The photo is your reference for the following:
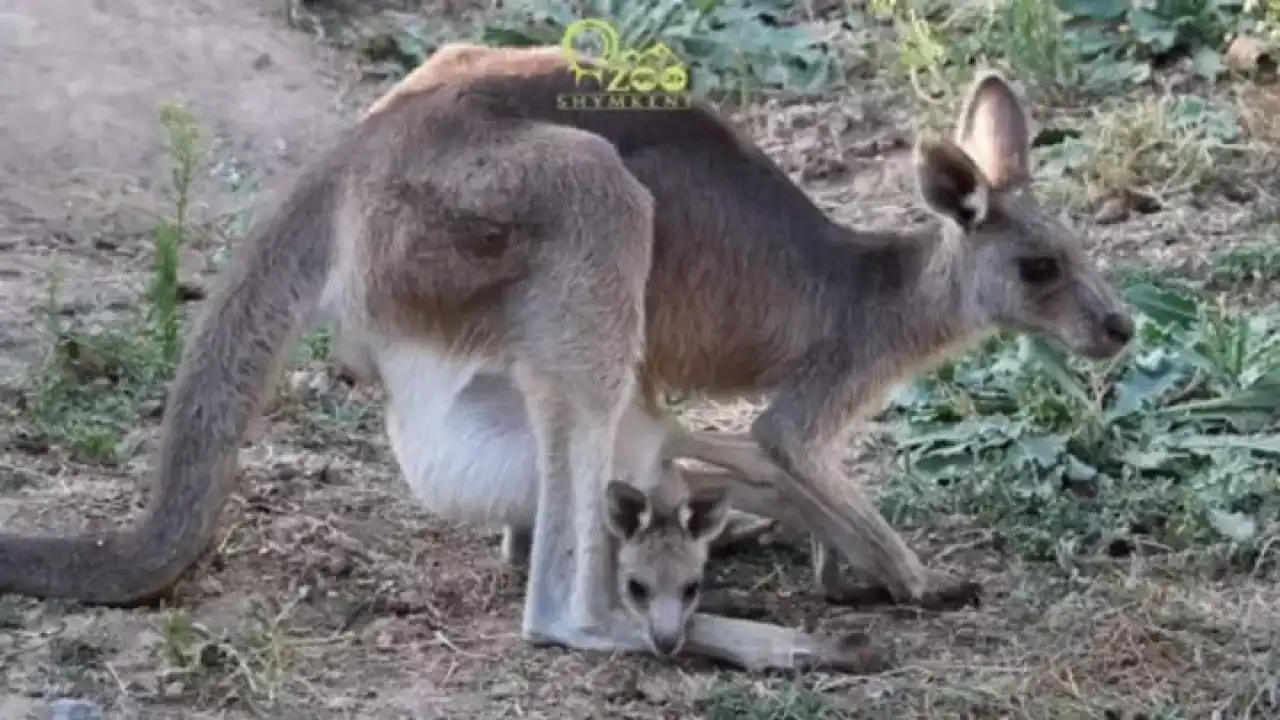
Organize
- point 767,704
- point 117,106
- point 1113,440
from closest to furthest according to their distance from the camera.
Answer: point 767,704
point 1113,440
point 117,106

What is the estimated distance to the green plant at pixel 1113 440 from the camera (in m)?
5.83

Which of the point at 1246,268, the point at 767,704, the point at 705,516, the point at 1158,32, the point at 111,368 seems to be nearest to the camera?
the point at 767,704

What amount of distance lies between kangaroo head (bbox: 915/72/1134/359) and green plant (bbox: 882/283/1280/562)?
513mm

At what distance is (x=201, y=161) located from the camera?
8.51m

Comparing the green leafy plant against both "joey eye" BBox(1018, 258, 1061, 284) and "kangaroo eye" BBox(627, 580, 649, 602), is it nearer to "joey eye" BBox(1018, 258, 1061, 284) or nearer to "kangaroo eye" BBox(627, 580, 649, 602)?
"joey eye" BBox(1018, 258, 1061, 284)

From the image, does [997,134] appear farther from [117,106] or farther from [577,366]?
[117,106]

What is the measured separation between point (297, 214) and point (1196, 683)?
2248 millimetres

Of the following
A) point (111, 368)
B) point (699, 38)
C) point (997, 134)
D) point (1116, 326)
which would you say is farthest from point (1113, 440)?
point (699, 38)

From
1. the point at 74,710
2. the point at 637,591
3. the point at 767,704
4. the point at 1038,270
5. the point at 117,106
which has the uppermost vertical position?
the point at 1038,270

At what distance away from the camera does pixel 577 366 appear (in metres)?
5.05

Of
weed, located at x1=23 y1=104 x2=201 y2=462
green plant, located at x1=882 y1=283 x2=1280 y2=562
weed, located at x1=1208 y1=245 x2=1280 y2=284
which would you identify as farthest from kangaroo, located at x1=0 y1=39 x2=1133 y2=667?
weed, located at x1=1208 y1=245 x2=1280 y2=284

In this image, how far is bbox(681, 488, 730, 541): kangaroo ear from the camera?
525cm

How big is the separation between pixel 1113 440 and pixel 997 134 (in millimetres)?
1010

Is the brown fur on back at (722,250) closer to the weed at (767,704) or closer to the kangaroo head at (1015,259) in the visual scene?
the kangaroo head at (1015,259)
